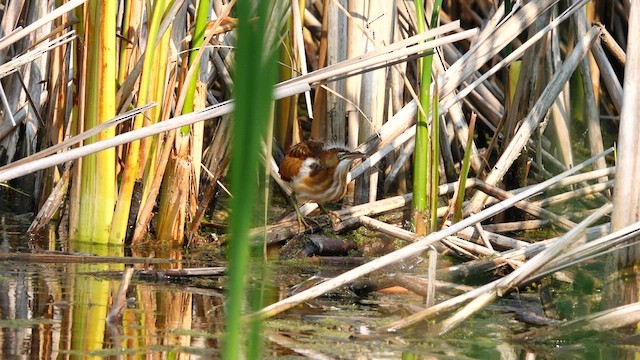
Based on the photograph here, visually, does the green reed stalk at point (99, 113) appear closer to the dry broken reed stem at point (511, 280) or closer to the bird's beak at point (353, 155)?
the bird's beak at point (353, 155)

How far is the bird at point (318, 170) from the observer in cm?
527

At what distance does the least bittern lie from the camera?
17.3ft

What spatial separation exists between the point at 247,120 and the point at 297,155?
4.22 m

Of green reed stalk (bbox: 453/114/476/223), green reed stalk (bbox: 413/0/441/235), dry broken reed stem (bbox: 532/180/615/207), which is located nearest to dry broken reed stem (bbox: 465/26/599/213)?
dry broken reed stem (bbox: 532/180/615/207)

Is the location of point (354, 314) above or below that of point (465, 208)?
below

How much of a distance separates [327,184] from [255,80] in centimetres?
415

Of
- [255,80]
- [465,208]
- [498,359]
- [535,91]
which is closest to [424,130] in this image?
[465,208]

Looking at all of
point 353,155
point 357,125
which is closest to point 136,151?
point 353,155

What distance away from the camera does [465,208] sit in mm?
5348

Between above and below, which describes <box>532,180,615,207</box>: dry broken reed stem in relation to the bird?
below

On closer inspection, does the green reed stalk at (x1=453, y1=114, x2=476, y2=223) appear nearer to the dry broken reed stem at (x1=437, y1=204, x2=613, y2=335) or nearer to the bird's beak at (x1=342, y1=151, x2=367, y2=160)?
the bird's beak at (x1=342, y1=151, x2=367, y2=160)

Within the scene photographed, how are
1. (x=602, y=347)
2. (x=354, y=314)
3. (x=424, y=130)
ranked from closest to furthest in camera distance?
(x=602, y=347), (x=354, y=314), (x=424, y=130)

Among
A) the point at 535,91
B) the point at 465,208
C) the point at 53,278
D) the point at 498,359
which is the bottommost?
the point at 498,359

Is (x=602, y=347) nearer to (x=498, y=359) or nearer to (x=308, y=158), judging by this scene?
(x=498, y=359)
